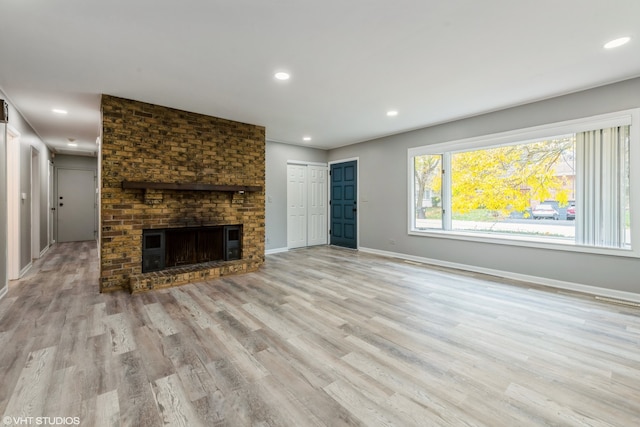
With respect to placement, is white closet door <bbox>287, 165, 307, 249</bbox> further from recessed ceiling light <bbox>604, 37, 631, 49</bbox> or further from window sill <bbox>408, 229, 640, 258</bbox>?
recessed ceiling light <bbox>604, 37, 631, 49</bbox>

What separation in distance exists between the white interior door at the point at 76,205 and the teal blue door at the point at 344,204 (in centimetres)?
717

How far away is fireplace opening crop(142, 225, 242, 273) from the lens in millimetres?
4133

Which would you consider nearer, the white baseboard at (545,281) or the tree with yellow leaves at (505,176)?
the white baseboard at (545,281)

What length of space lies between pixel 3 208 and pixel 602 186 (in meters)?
7.54

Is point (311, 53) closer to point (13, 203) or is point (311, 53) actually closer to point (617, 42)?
point (617, 42)


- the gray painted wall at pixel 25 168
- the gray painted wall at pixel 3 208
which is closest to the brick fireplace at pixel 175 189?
the gray painted wall at pixel 3 208

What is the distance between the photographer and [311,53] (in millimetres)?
2744

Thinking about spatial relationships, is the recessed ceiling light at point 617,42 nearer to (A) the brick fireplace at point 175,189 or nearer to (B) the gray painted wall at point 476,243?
(B) the gray painted wall at point 476,243

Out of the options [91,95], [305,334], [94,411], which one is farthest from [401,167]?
[94,411]

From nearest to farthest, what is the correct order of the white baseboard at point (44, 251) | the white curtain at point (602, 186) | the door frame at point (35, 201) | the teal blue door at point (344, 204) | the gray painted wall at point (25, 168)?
the white curtain at point (602, 186) < the gray painted wall at point (25, 168) < the door frame at point (35, 201) < the white baseboard at point (44, 251) < the teal blue door at point (344, 204)

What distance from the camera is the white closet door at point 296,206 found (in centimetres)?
683

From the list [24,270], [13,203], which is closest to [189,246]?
[13,203]

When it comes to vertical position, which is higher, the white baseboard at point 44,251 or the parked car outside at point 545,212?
the parked car outside at point 545,212

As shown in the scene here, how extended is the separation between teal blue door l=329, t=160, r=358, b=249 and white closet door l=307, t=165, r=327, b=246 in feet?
0.70
